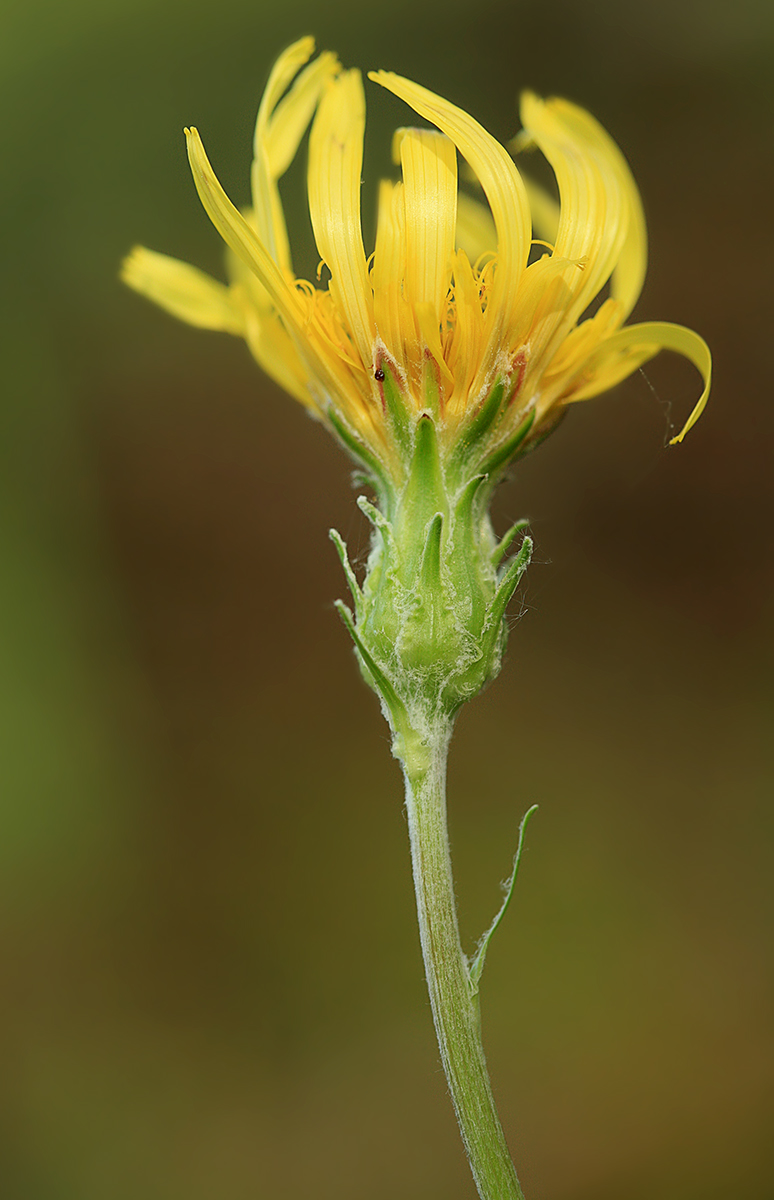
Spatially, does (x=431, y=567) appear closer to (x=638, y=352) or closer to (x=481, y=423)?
(x=481, y=423)

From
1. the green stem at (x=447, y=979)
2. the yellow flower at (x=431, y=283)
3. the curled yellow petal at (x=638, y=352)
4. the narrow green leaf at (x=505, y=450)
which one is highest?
the yellow flower at (x=431, y=283)

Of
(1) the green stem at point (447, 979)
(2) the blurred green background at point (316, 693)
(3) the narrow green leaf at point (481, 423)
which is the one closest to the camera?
(1) the green stem at point (447, 979)

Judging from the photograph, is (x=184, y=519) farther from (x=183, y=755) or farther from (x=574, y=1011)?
(x=574, y=1011)

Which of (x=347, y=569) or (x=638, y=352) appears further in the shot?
(x=638, y=352)

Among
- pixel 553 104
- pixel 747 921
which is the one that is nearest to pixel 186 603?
pixel 747 921

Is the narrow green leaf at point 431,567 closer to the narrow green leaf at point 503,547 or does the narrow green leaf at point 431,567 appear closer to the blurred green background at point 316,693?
the narrow green leaf at point 503,547

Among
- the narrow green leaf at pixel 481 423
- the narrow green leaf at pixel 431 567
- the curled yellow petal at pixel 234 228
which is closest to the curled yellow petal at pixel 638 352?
the narrow green leaf at pixel 481 423

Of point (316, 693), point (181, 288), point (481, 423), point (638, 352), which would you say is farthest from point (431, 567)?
point (316, 693)
